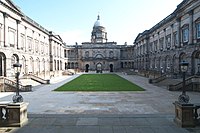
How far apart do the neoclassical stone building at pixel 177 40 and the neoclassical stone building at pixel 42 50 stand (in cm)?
2275

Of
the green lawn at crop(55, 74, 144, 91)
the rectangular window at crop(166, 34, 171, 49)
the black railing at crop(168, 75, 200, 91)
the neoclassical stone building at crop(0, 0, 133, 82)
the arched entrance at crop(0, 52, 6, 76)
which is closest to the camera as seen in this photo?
the black railing at crop(168, 75, 200, 91)

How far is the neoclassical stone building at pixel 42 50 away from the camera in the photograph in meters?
28.5

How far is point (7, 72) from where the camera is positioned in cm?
2819

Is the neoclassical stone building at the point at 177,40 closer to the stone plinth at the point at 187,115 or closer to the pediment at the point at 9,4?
the stone plinth at the point at 187,115

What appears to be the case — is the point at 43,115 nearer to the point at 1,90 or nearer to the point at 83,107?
the point at 83,107

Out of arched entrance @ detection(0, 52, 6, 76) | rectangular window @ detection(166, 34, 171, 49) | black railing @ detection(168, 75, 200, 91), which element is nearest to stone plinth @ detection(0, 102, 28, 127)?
black railing @ detection(168, 75, 200, 91)

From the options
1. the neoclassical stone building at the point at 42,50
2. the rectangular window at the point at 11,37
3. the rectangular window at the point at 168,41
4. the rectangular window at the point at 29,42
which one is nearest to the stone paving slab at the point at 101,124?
the neoclassical stone building at the point at 42,50

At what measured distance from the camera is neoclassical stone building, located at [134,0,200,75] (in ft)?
86.9

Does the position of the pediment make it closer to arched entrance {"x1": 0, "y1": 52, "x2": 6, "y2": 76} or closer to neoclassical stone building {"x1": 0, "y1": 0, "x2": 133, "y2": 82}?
neoclassical stone building {"x1": 0, "y1": 0, "x2": 133, "y2": 82}

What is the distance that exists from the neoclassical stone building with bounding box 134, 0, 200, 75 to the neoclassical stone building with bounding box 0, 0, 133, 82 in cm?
2275

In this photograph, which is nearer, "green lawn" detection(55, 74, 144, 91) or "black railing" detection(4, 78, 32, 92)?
"black railing" detection(4, 78, 32, 92)

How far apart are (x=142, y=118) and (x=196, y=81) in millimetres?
14704

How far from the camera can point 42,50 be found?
158 feet

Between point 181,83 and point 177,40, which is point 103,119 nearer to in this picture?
point 181,83
